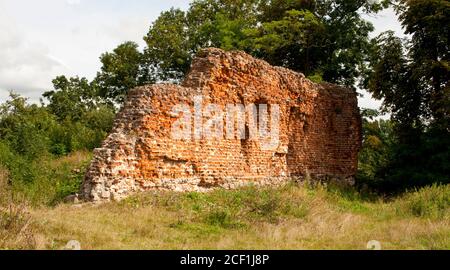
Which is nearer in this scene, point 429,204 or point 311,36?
point 429,204

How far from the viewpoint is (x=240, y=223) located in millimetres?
8156

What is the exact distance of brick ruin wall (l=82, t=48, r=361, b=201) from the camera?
32.3 ft

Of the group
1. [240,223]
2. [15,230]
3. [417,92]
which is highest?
[417,92]

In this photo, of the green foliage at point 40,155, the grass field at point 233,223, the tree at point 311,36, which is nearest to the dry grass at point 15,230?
the grass field at point 233,223

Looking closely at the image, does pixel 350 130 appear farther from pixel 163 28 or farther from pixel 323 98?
pixel 163 28

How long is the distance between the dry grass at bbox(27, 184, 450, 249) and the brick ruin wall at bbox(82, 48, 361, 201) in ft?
2.08

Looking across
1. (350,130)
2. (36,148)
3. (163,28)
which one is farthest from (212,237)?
(163,28)

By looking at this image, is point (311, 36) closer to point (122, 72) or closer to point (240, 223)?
point (122, 72)

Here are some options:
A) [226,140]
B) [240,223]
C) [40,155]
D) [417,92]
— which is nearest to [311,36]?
[417,92]

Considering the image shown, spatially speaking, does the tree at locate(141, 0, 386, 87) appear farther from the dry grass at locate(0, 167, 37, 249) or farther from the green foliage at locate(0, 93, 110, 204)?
the dry grass at locate(0, 167, 37, 249)

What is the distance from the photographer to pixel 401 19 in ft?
52.5

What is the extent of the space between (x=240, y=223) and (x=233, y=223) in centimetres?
12

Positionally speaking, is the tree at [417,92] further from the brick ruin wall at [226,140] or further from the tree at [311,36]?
the tree at [311,36]

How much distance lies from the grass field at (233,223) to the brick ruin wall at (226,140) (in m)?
0.61
